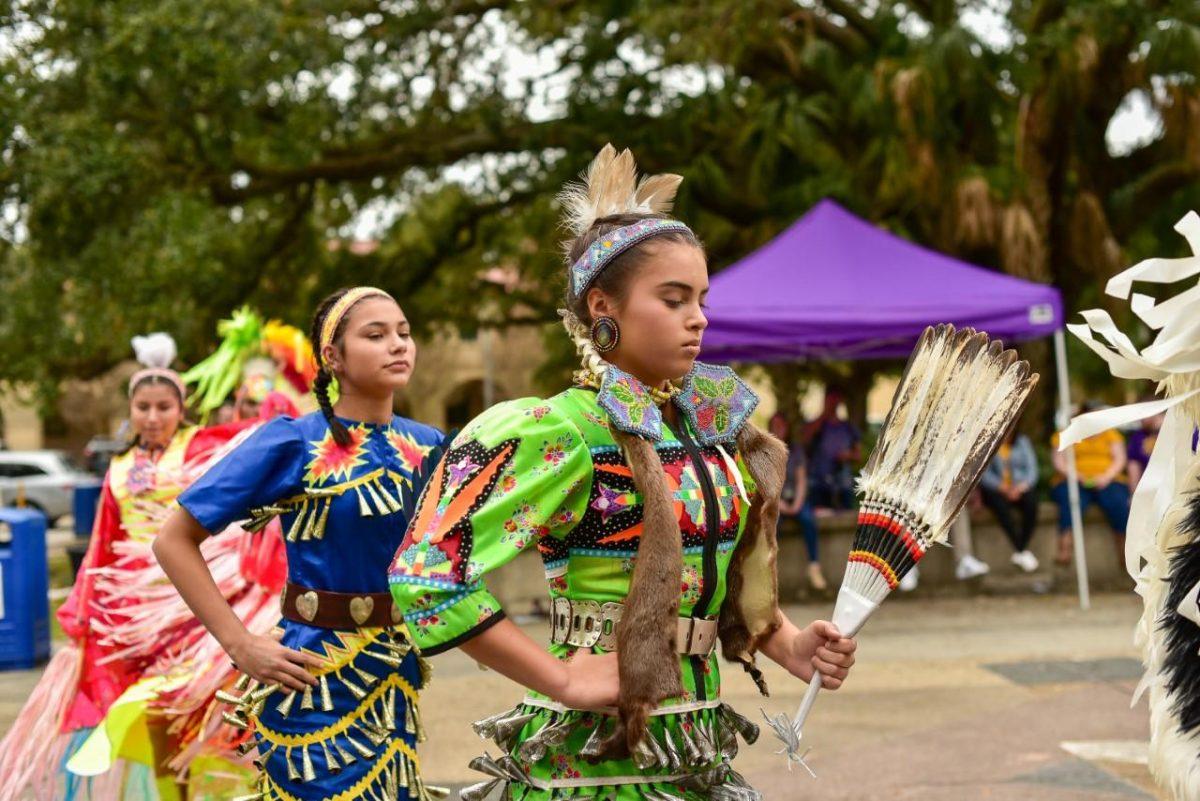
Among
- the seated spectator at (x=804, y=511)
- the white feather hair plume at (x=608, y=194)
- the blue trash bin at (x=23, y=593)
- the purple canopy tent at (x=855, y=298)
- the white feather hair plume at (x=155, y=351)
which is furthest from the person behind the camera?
the seated spectator at (x=804, y=511)

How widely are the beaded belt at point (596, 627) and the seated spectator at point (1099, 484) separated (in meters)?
10.0

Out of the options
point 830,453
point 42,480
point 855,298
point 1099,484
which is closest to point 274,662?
point 855,298

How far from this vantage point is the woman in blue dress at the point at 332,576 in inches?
136

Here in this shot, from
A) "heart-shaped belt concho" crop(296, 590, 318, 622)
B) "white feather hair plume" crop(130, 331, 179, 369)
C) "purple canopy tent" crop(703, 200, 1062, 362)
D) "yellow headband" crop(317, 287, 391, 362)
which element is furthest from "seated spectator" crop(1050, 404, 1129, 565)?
"heart-shaped belt concho" crop(296, 590, 318, 622)

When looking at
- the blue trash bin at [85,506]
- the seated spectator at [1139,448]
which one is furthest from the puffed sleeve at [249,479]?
the blue trash bin at [85,506]

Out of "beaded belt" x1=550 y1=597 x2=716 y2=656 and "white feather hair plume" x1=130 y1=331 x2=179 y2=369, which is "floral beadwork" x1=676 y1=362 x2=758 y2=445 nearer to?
"beaded belt" x1=550 y1=597 x2=716 y2=656

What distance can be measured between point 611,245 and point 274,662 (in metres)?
1.51

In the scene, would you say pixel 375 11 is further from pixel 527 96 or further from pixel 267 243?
pixel 267 243

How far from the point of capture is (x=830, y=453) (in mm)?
12320

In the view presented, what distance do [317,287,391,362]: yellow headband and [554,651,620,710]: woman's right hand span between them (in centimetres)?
168

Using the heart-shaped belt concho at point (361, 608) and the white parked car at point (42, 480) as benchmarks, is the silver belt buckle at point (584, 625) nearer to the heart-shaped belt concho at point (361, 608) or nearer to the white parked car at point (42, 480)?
the heart-shaped belt concho at point (361, 608)

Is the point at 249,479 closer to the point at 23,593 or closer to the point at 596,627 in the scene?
the point at 596,627

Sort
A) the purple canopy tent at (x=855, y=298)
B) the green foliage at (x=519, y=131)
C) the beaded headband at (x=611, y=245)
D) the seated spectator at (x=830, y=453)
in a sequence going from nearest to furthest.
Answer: the beaded headband at (x=611, y=245) → the purple canopy tent at (x=855, y=298) → the seated spectator at (x=830, y=453) → the green foliage at (x=519, y=131)

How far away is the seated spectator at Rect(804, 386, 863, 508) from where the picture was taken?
1227 cm
